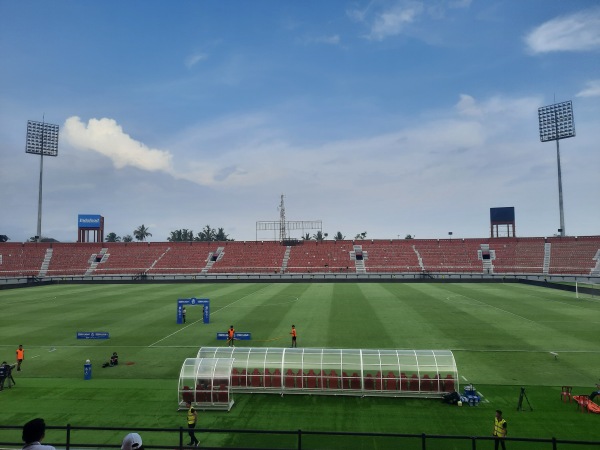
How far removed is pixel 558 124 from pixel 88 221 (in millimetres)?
115522

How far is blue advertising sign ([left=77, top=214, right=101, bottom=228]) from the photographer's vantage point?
10356cm

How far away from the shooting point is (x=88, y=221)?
342 ft

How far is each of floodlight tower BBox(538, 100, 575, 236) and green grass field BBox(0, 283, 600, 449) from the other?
51.2 m

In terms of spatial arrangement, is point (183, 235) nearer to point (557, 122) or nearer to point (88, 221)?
point (88, 221)

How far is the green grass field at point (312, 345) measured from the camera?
15359mm

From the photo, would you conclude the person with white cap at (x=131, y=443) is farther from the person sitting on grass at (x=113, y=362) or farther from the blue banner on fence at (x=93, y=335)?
the blue banner on fence at (x=93, y=335)

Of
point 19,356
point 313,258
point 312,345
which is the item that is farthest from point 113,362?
point 313,258

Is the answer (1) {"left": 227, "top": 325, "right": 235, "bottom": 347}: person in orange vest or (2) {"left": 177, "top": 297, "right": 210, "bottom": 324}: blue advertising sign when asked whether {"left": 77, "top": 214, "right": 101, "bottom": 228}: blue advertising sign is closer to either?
(2) {"left": 177, "top": 297, "right": 210, "bottom": 324}: blue advertising sign

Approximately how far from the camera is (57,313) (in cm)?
4078

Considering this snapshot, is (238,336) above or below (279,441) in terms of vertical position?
above

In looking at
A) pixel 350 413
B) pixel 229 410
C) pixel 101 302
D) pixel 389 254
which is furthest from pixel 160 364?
pixel 389 254

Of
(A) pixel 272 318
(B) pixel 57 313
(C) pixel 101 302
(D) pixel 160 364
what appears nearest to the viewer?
(D) pixel 160 364

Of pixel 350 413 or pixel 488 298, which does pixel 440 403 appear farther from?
pixel 488 298

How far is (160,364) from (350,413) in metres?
12.3
